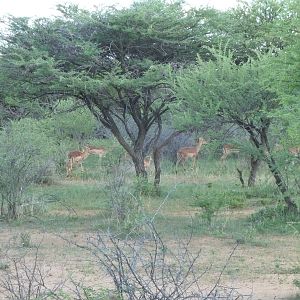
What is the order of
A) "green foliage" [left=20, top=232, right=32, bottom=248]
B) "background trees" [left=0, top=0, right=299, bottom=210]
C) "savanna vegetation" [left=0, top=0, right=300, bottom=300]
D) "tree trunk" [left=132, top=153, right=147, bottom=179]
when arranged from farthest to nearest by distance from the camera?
"tree trunk" [left=132, top=153, right=147, bottom=179]
"background trees" [left=0, top=0, right=299, bottom=210]
"green foliage" [left=20, top=232, right=32, bottom=248]
"savanna vegetation" [left=0, top=0, right=300, bottom=300]

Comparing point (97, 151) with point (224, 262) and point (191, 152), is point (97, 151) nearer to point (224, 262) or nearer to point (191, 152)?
point (191, 152)

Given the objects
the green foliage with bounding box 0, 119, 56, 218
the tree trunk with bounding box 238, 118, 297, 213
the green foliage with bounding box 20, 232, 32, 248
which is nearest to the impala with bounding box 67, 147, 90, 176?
the green foliage with bounding box 0, 119, 56, 218

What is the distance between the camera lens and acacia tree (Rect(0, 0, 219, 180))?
1598cm

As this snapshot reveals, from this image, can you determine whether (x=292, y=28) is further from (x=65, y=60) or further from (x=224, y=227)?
(x=65, y=60)

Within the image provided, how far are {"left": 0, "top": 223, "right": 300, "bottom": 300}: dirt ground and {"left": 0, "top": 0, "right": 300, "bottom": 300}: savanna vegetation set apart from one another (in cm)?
3

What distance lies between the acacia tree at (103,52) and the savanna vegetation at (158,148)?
0.11ft

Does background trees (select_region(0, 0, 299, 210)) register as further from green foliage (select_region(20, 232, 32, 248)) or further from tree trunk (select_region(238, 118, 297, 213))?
green foliage (select_region(20, 232, 32, 248))

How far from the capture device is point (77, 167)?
23.6 meters

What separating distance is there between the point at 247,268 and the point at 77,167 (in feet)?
48.0

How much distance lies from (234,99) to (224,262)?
3.64m

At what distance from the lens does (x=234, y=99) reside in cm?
1253

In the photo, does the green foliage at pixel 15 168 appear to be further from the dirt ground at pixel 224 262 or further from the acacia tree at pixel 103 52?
the acacia tree at pixel 103 52

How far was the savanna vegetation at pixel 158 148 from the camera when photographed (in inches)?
373

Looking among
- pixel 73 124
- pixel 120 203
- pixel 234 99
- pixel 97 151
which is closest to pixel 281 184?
pixel 234 99
